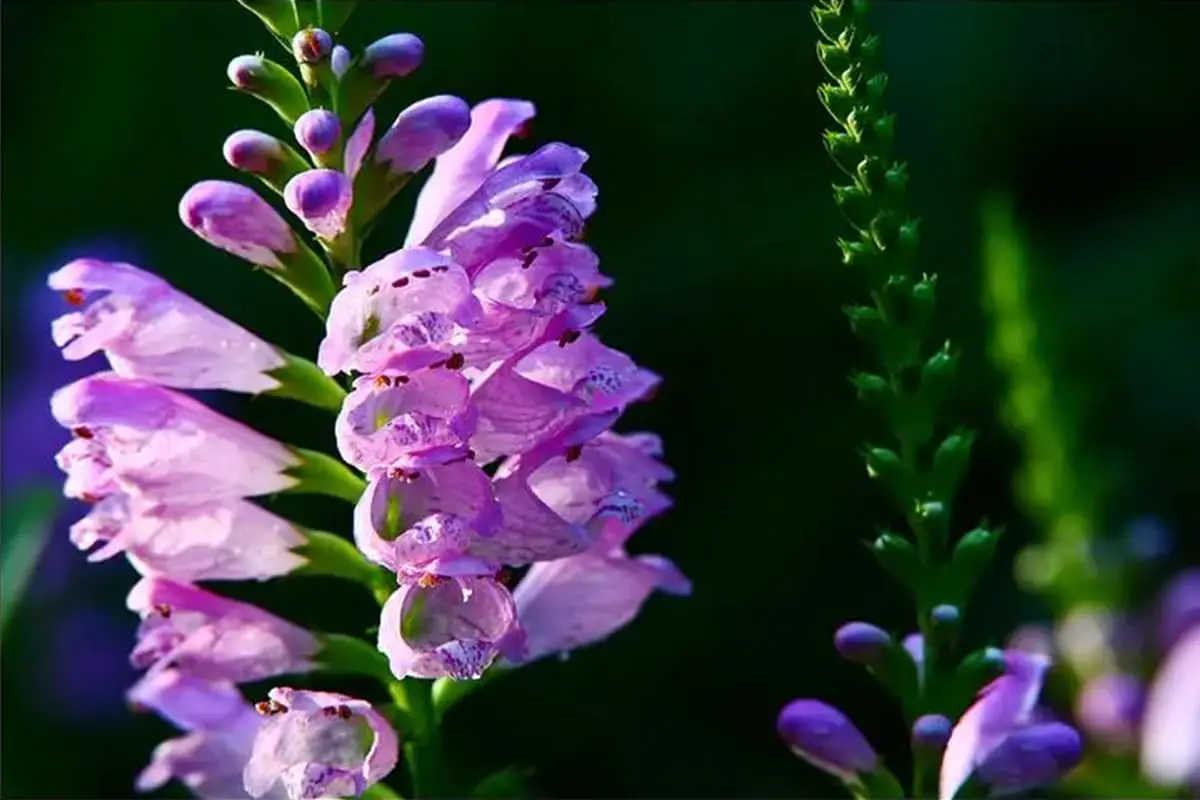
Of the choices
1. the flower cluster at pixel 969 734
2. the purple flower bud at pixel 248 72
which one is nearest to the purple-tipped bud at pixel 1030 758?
the flower cluster at pixel 969 734

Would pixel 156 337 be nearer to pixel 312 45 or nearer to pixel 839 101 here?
pixel 312 45

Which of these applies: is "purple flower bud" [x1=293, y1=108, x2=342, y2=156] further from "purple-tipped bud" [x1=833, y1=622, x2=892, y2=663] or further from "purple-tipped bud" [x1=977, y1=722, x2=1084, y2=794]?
"purple-tipped bud" [x1=977, y1=722, x2=1084, y2=794]

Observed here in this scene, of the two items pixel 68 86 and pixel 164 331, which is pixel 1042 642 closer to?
pixel 164 331

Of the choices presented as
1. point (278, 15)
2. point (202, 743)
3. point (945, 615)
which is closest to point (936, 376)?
point (945, 615)

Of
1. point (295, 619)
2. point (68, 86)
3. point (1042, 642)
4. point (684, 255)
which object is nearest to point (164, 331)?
Answer: point (1042, 642)

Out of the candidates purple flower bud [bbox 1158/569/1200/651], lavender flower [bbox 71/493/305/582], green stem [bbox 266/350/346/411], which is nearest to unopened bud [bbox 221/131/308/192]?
green stem [bbox 266/350/346/411]
